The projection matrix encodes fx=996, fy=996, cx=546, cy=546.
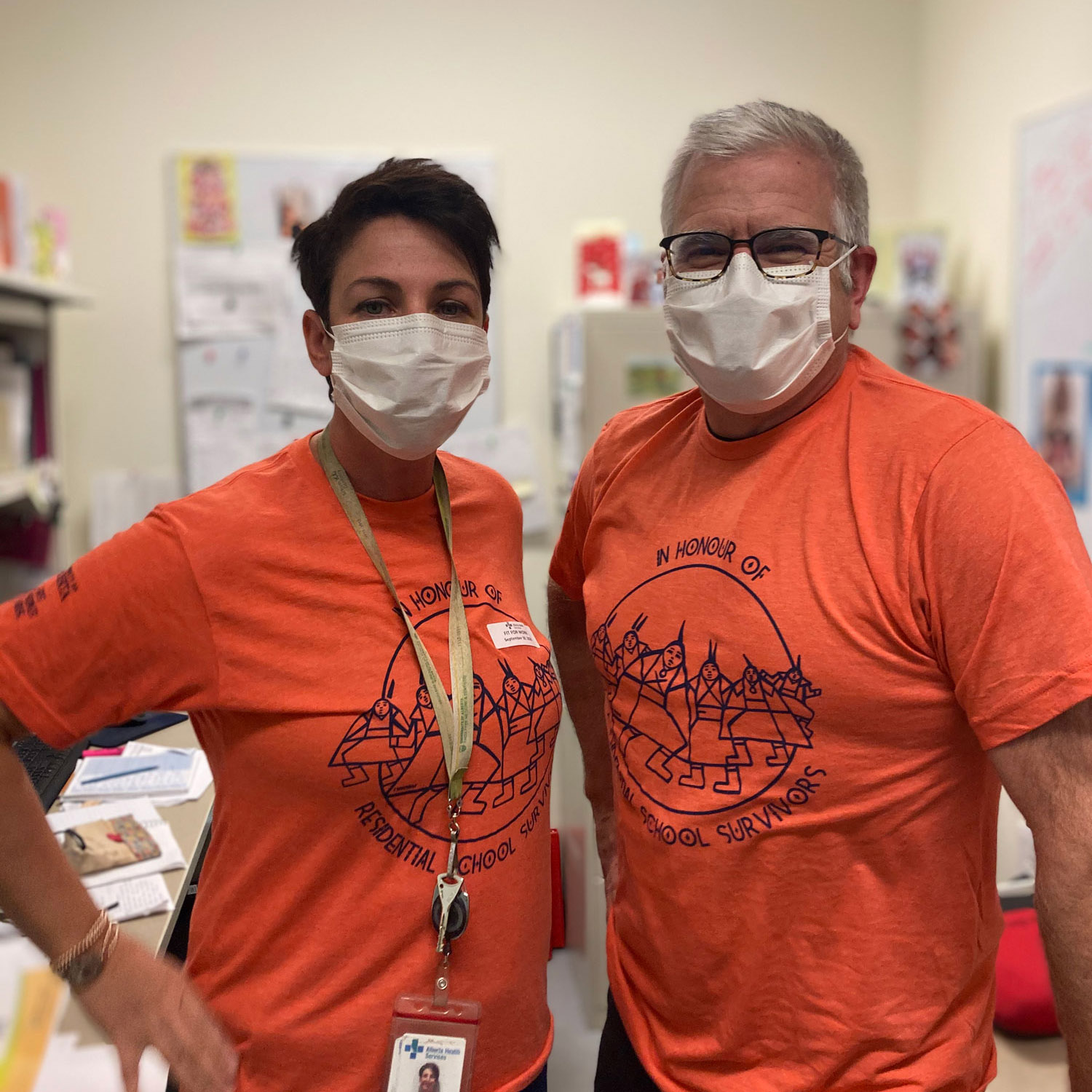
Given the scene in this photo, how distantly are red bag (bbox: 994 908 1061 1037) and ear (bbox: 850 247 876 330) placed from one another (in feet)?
5.22

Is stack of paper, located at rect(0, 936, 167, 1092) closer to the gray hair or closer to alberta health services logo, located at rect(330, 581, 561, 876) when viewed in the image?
alberta health services logo, located at rect(330, 581, 561, 876)

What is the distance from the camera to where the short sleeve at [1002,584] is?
2.75 ft

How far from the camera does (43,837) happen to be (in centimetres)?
94

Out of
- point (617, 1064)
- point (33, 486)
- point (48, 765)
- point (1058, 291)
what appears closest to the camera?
point (617, 1064)

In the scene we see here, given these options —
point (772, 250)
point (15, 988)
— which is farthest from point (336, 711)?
point (772, 250)

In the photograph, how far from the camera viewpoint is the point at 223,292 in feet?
9.72

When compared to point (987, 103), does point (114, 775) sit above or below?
below

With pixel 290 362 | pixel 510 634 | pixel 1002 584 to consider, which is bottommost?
Result: pixel 510 634

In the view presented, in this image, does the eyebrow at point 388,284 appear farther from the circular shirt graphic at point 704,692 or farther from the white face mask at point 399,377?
the circular shirt graphic at point 704,692

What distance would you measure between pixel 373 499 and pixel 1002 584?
629 millimetres

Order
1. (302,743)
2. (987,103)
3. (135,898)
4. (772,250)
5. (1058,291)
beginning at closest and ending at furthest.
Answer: (302,743) → (772,250) → (135,898) → (1058,291) → (987,103)

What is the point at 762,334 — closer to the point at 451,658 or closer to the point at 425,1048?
the point at 451,658

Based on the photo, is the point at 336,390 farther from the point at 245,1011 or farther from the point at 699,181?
the point at 245,1011

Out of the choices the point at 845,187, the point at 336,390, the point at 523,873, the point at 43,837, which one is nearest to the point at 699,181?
the point at 845,187
